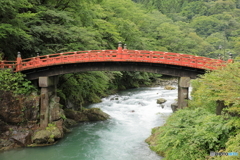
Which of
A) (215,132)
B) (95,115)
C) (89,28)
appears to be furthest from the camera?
(89,28)

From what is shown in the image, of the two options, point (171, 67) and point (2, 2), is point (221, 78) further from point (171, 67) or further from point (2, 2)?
point (2, 2)

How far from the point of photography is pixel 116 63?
20.6 meters

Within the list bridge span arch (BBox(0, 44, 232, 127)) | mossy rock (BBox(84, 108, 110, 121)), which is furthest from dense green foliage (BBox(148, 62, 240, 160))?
mossy rock (BBox(84, 108, 110, 121))

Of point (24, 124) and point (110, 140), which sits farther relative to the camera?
point (110, 140)

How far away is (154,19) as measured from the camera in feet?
200

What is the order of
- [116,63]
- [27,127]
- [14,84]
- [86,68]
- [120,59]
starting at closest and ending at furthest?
[14,84] < [27,127] < [120,59] < [116,63] < [86,68]

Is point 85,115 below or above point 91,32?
below

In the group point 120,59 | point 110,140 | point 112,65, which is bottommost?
Result: point 110,140

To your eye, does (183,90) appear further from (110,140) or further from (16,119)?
(16,119)

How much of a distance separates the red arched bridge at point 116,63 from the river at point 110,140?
6088mm

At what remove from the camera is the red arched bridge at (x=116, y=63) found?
18.6 metres

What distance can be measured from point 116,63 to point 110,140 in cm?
699

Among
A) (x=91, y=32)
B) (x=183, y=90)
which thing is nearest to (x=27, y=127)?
(x=91, y=32)

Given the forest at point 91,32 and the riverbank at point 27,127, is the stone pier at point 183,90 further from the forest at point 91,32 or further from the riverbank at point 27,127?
the riverbank at point 27,127
